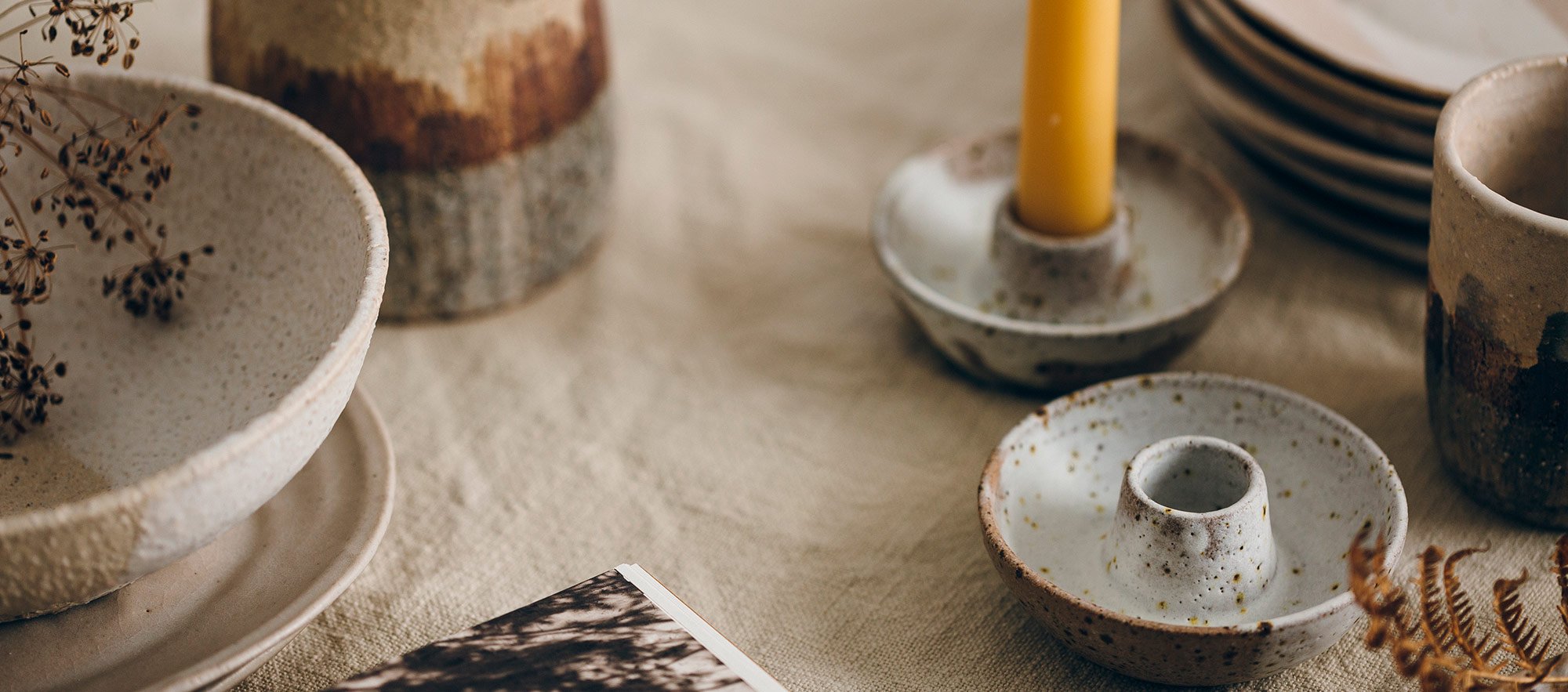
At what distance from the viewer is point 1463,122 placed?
54 centimetres

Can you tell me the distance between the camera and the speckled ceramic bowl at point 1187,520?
1.53 ft

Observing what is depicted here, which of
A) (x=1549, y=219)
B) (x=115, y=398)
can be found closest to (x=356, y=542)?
(x=115, y=398)

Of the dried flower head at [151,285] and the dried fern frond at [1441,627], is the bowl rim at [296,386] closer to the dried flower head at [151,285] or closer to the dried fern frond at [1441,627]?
the dried flower head at [151,285]

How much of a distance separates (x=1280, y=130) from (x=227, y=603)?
0.55 m

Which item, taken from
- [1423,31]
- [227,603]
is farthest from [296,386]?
[1423,31]

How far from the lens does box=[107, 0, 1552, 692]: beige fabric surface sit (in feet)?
1.84

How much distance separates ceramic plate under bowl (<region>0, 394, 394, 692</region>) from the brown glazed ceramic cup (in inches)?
17.4

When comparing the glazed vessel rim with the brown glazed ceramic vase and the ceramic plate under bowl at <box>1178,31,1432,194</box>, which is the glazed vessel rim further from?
the brown glazed ceramic vase

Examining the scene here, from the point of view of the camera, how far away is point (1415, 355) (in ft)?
2.25

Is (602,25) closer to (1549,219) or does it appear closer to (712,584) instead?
(712,584)

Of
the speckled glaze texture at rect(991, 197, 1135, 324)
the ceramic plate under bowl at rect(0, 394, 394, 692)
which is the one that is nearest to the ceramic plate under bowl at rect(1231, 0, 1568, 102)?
the speckled glaze texture at rect(991, 197, 1135, 324)

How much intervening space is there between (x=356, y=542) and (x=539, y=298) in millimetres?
282

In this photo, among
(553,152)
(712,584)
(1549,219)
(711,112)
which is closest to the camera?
(1549,219)

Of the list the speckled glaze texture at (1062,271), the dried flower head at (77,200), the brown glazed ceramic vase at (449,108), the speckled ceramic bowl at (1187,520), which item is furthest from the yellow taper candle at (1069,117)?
the dried flower head at (77,200)
